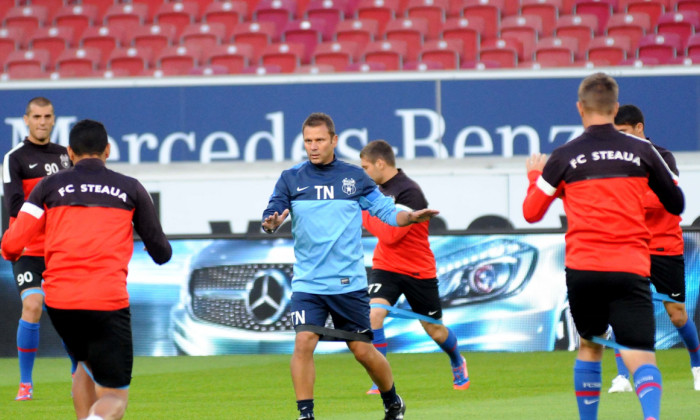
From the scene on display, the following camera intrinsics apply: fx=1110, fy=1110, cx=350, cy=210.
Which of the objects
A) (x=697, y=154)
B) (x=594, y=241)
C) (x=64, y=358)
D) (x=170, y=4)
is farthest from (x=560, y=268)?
(x=170, y=4)

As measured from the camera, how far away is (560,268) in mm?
12352

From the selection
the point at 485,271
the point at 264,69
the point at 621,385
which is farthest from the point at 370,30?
the point at 621,385

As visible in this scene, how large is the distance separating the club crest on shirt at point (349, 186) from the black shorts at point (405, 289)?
7.67ft

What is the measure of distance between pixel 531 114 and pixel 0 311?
7.12m

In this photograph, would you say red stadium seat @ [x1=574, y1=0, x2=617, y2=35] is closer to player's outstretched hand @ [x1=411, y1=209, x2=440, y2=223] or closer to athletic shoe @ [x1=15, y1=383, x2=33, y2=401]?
athletic shoe @ [x1=15, y1=383, x2=33, y2=401]

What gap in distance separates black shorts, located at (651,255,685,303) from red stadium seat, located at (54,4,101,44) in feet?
41.8

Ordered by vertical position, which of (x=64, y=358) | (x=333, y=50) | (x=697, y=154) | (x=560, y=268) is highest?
(x=333, y=50)

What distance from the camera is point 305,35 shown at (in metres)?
17.7

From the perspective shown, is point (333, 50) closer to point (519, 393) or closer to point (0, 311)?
point (0, 311)

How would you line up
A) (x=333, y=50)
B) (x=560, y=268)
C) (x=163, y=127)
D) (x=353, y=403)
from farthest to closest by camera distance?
(x=333, y=50) → (x=163, y=127) → (x=560, y=268) → (x=353, y=403)

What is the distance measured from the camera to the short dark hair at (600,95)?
5.73 meters

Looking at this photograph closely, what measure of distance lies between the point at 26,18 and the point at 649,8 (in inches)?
404

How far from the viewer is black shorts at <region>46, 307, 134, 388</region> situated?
540 centimetres

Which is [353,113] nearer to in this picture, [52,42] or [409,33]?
[409,33]
